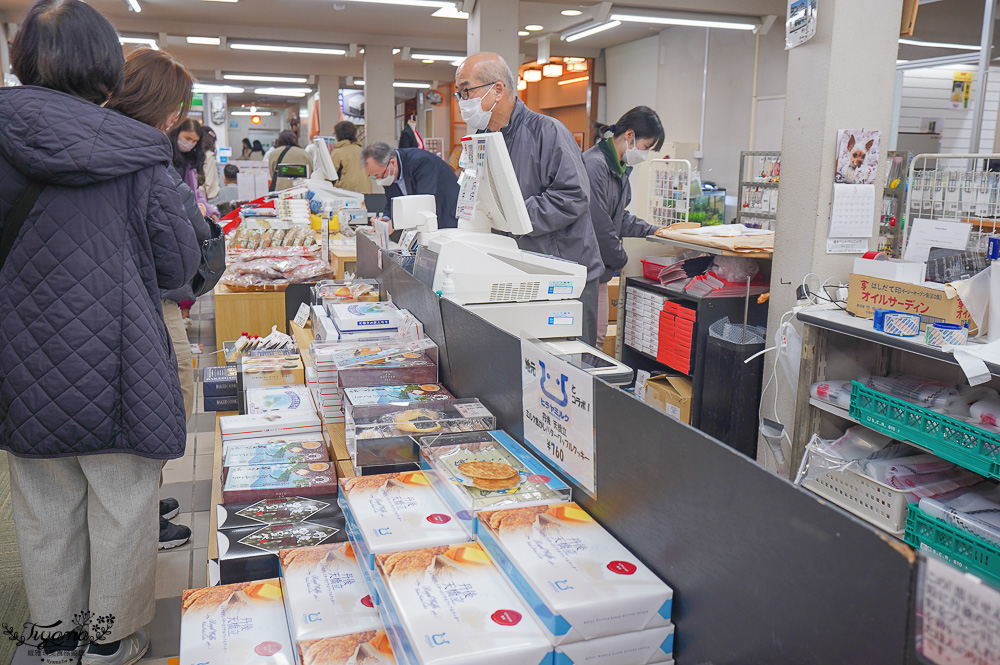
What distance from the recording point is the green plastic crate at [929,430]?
2443mm

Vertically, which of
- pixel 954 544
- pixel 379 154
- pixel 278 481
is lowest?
pixel 954 544

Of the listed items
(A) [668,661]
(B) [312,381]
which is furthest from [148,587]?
(A) [668,661]

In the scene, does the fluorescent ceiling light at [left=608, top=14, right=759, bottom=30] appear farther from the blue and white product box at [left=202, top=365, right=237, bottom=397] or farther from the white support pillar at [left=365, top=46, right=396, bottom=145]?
the blue and white product box at [left=202, top=365, right=237, bottom=397]

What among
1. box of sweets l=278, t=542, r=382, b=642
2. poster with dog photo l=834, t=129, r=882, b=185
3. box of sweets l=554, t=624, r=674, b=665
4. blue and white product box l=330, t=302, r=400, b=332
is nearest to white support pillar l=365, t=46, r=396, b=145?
poster with dog photo l=834, t=129, r=882, b=185

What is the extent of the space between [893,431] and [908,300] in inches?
18.9

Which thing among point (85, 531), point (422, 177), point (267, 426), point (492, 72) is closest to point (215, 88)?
point (422, 177)

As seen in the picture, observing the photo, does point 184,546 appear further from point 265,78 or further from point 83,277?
point 265,78

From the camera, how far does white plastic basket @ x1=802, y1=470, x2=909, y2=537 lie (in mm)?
2734

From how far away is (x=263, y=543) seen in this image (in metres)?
1.60

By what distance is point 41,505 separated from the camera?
1.96m

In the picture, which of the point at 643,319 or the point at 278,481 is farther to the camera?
the point at 643,319

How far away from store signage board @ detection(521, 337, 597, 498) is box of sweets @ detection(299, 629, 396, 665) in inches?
17.4

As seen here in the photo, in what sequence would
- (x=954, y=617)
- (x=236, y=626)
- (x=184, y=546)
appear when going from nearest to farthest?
(x=954, y=617) → (x=236, y=626) → (x=184, y=546)

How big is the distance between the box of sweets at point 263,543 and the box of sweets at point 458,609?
0.41 meters
